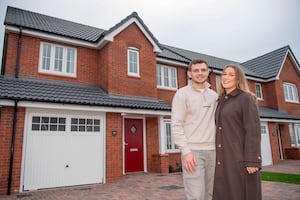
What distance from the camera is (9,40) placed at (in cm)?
874

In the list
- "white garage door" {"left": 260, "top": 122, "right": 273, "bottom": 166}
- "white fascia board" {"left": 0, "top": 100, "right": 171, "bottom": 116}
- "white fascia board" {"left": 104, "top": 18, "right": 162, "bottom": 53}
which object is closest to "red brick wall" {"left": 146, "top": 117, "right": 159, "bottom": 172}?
"white fascia board" {"left": 0, "top": 100, "right": 171, "bottom": 116}

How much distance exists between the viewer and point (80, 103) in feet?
25.2

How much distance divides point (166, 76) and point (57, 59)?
6.03 metres

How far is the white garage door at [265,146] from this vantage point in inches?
557

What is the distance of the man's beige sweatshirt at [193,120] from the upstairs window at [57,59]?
27.6 ft

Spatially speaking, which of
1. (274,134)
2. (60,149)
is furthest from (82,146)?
(274,134)

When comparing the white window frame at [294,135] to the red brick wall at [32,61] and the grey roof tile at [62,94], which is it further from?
the red brick wall at [32,61]

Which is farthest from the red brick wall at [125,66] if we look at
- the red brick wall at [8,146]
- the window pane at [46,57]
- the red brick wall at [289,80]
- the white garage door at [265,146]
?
the red brick wall at [289,80]

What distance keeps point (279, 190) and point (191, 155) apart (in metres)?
5.66

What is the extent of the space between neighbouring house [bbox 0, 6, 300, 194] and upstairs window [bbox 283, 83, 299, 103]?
10902 millimetres

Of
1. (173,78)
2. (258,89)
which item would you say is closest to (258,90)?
(258,89)

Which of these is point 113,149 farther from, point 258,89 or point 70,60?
point 258,89

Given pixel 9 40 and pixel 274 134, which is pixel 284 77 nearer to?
pixel 274 134

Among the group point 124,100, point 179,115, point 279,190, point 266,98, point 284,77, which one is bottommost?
point 279,190
